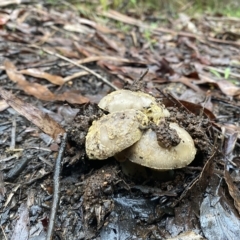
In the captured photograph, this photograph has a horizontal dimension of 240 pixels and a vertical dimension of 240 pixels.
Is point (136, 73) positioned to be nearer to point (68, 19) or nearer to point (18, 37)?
point (18, 37)

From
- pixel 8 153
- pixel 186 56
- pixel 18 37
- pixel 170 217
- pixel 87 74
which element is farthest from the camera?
pixel 186 56

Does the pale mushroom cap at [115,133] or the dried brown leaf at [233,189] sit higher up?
the pale mushroom cap at [115,133]

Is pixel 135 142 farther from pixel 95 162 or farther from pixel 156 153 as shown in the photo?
pixel 95 162

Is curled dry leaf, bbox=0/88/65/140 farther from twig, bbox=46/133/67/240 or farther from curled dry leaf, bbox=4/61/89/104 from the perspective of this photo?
curled dry leaf, bbox=4/61/89/104

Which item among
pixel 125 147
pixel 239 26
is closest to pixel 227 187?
pixel 125 147

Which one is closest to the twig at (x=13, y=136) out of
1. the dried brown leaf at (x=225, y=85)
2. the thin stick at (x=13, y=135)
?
the thin stick at (x=13, y=135)

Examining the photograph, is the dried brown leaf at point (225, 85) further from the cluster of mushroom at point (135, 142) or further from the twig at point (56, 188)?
the twig at point (56, 188)

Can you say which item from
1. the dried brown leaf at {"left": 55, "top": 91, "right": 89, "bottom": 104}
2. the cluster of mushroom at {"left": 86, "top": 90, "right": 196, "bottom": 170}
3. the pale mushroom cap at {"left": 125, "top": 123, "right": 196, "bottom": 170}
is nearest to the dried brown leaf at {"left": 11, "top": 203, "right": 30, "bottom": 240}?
the cluster of mushroom at {"left": 86, "top": 90, "right": 196, "bottom": 170}

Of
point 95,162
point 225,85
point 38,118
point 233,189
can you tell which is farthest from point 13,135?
point 225,85
